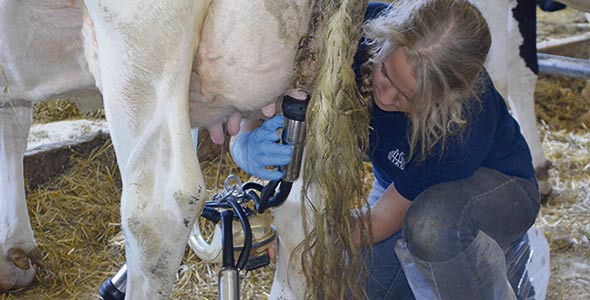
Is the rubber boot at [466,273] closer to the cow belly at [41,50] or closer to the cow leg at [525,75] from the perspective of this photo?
the cow belly at [41,50]

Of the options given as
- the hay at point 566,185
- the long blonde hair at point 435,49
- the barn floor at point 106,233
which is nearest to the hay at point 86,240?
the barn floor at point 106,233

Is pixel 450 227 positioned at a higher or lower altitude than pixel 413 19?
lower

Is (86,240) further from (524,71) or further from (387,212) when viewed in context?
(524,71)

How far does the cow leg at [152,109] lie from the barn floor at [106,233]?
1069 mm

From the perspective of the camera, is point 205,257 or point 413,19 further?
point 205,257

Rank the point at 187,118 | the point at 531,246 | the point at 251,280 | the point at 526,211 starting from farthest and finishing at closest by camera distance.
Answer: the point at 251,280 < the point at 531,246 < the point at 526,211 < the point at 187,118

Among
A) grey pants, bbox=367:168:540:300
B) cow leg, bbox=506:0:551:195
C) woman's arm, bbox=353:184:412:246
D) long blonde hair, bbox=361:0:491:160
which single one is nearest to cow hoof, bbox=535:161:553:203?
cow leg, bbox=506:0:551:195

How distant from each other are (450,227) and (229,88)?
622mm

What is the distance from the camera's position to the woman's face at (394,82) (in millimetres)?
1815

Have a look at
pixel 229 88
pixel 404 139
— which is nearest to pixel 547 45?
pixel 404 139

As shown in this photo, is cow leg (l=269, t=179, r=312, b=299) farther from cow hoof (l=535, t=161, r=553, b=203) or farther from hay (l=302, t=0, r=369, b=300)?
cow hoof (l=535, t=161, r=553, b=203)

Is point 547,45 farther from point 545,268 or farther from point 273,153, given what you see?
point 273,153

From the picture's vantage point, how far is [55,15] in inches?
77.4

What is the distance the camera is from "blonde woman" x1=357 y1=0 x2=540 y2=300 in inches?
71.0
